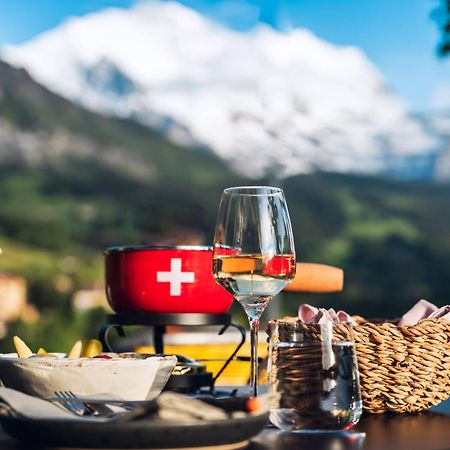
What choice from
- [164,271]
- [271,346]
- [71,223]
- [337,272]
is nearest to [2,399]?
[271,346]

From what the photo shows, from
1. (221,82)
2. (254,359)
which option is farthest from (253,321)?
(221,82)

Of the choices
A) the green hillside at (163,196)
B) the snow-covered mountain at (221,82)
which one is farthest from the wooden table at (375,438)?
the snow-covered mountain at (221,82)

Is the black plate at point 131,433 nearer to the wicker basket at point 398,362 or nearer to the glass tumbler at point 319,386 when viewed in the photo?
the glass tumbler at point 319,386

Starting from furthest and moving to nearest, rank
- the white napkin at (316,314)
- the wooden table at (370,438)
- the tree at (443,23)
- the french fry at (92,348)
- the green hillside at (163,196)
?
the green hillside at (163,196), the tree at (443,23), the french fry at (92,348), the white napkin at (316,314), the wooden table at (370,438)

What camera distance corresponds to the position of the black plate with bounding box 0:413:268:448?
638 millimetres

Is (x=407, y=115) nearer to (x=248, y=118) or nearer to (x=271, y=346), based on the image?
(x=248, y=118)

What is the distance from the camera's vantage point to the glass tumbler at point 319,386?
2.69 ft

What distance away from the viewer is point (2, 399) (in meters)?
0.72

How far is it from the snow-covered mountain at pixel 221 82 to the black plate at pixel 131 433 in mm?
14651

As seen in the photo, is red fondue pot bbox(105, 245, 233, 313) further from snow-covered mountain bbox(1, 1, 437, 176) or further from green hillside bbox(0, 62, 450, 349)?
snow-covered mountain bbox(1, 1, 437, 176)

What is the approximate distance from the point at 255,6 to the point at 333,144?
10.2 ft

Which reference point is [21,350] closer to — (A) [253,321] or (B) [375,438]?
(A) [253,321]

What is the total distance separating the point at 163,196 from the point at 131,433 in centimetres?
1589

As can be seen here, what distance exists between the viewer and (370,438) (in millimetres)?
807
